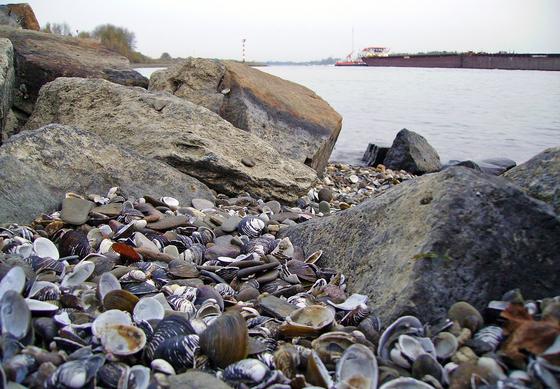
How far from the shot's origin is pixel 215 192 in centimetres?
531

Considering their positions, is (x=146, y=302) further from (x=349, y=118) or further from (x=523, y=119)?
(x=523, y=119)

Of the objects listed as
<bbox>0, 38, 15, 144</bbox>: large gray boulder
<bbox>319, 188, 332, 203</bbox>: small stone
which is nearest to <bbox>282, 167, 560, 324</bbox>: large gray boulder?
<bbox>319, 188, 332, 203</bbox>: small stone

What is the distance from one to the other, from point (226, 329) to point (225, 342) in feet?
0.17

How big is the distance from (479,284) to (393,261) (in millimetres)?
441

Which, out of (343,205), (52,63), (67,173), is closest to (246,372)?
(67,173)

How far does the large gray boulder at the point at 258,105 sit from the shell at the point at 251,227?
3.26 meters

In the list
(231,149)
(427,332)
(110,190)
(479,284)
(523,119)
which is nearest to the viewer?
(427,332)

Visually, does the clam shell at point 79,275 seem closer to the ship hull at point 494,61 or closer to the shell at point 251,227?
the shell at point 251,227

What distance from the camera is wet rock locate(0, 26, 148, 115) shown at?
24.8 ft

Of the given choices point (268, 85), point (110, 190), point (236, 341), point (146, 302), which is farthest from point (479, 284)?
point (268, 85)

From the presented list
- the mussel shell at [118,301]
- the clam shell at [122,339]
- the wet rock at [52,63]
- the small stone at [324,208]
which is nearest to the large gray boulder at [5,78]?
the wet rock at [52,63]

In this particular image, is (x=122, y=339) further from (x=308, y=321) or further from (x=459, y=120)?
(x=459, y=120)

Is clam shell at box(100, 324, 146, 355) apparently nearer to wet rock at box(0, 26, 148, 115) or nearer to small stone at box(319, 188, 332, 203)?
small stone at box(319, 188, 332, 203)

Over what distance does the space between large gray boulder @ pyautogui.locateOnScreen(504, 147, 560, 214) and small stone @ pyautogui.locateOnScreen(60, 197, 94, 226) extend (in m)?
2.98
